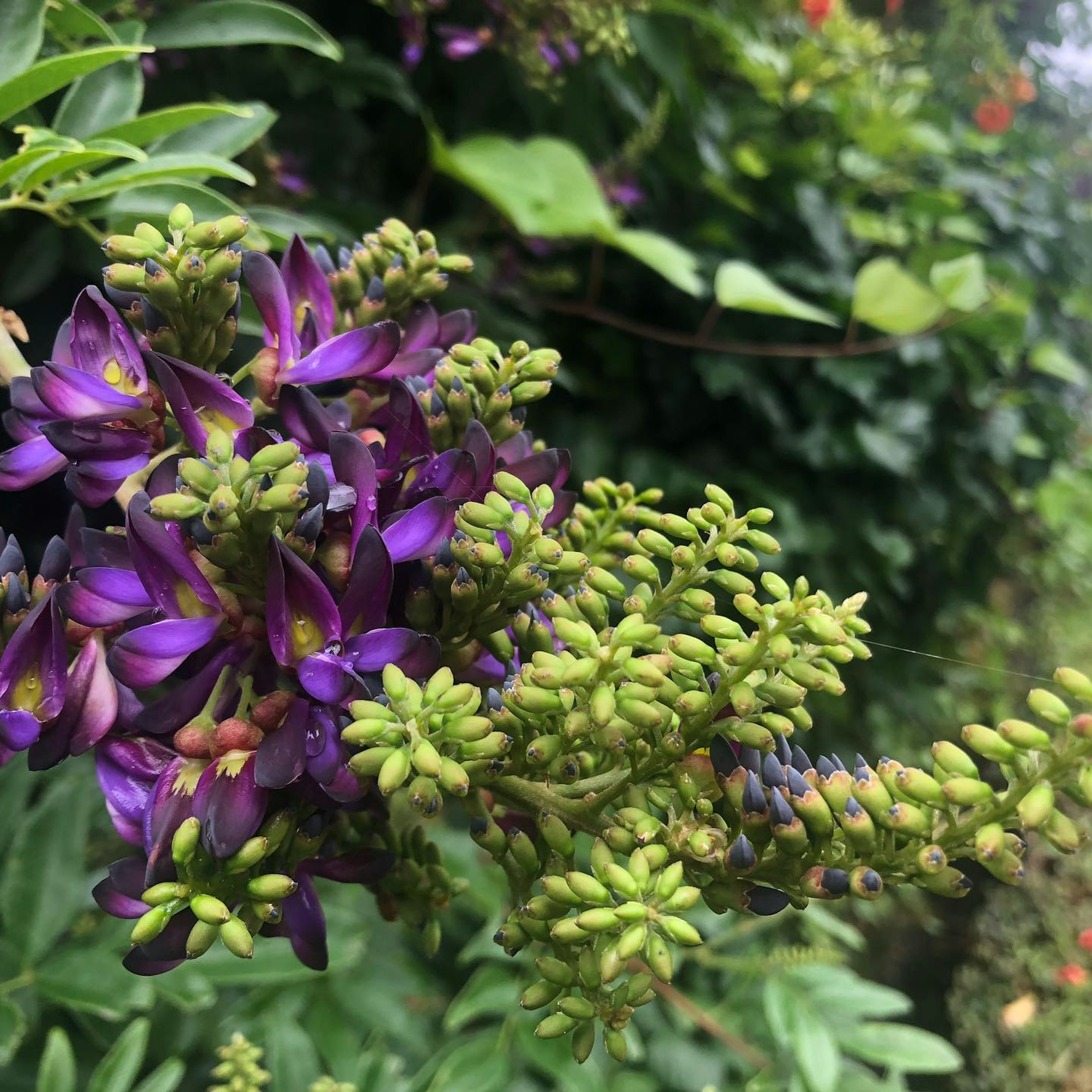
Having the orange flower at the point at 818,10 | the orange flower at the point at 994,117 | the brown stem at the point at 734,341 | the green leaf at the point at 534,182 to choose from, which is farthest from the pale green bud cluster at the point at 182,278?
the orange flower at the point at 994,117

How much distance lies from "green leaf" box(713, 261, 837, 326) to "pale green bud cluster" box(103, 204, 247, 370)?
2.42 feet

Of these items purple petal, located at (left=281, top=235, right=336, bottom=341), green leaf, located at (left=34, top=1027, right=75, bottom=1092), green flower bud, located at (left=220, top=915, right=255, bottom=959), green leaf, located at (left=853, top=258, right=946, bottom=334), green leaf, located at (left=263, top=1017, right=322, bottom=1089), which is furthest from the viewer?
green leaf, located at (left=853, top=258, right=946, bottom=334)

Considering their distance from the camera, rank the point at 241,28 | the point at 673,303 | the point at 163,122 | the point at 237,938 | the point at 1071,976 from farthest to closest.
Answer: the point at 1071,976
the point at 673,303
the point at 241,28
the point at 163,122
the point at 237,938

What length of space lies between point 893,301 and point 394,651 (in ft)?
3.76

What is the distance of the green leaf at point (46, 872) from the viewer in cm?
70

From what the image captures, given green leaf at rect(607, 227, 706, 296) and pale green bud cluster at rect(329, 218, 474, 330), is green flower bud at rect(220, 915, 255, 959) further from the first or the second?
green leaf at rect(607, 227, 706, 296)

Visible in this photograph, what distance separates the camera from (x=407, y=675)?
312 mm

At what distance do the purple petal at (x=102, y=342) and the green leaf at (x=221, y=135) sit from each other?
0.29 metres

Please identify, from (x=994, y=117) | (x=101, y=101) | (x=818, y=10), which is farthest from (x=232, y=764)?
(x=994, y=117)

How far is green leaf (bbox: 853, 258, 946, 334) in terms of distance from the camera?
117 centimetres

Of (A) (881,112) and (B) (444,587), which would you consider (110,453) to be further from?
(A) (881,112)

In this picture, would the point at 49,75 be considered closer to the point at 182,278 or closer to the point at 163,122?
the point at 163,122

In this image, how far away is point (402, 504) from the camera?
0.34 metres

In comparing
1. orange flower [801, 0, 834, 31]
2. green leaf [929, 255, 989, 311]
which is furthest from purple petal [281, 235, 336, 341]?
orange flower [801, 0, 834, 31]
